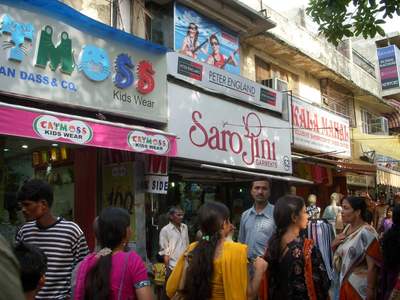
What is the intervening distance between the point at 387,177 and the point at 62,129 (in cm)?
1232

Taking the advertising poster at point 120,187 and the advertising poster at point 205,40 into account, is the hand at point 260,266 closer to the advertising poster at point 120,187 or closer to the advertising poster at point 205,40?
the advertising poster at point 120,187

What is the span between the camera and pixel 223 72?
9.70 meters

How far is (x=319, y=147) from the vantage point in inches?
505

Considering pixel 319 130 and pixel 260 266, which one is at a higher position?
pixel 319 130

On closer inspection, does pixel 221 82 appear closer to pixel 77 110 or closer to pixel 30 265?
pixel 77 110

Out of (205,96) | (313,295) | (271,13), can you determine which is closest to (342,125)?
(271,13)

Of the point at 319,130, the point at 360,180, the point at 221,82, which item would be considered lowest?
the point at 360,180

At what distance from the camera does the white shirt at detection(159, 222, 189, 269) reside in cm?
726

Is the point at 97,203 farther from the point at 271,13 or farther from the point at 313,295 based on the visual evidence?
the point at 271,13

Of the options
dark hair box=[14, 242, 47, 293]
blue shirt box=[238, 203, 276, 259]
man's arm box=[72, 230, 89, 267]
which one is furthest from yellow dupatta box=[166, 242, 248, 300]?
blue shirt box=[238, 203, 276, 259]

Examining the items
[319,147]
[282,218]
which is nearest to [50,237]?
[282,218]

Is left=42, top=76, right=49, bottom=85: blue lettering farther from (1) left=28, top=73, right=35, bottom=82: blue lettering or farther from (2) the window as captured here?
(2) the window

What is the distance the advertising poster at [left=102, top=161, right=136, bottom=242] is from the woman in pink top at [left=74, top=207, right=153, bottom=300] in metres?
4.78

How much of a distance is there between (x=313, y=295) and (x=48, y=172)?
6.02 meters
